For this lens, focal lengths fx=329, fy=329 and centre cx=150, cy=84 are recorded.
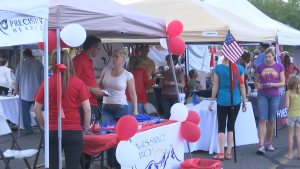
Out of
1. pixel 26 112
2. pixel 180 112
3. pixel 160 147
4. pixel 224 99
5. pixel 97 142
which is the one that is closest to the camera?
pixel 97 142

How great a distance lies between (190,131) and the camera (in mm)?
4473

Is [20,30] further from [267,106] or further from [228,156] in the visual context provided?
[267,106]

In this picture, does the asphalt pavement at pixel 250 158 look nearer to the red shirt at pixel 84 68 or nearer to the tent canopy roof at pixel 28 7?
the red shirt at pixel 84 68

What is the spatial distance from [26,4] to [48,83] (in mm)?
765

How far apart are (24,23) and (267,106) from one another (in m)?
4.55

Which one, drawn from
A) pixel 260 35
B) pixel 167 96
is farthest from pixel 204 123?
pixel 260 35

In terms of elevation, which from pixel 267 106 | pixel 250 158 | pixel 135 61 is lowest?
pixel 250 158

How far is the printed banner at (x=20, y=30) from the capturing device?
2.76 metres

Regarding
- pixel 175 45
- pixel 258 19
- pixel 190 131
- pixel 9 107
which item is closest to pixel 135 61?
pixel 175 45

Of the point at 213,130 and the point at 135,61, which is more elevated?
the point at 135,61

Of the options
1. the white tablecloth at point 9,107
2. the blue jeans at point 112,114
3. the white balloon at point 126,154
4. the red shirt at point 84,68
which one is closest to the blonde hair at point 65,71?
the white balloon at point 126,154

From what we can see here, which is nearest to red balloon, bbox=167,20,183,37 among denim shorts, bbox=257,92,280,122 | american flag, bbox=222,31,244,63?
american flag, bbox=222,31,244,63

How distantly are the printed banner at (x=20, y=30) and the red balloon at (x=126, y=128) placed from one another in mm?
1097

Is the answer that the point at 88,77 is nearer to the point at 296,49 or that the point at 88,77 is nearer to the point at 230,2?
the point at 230,2
